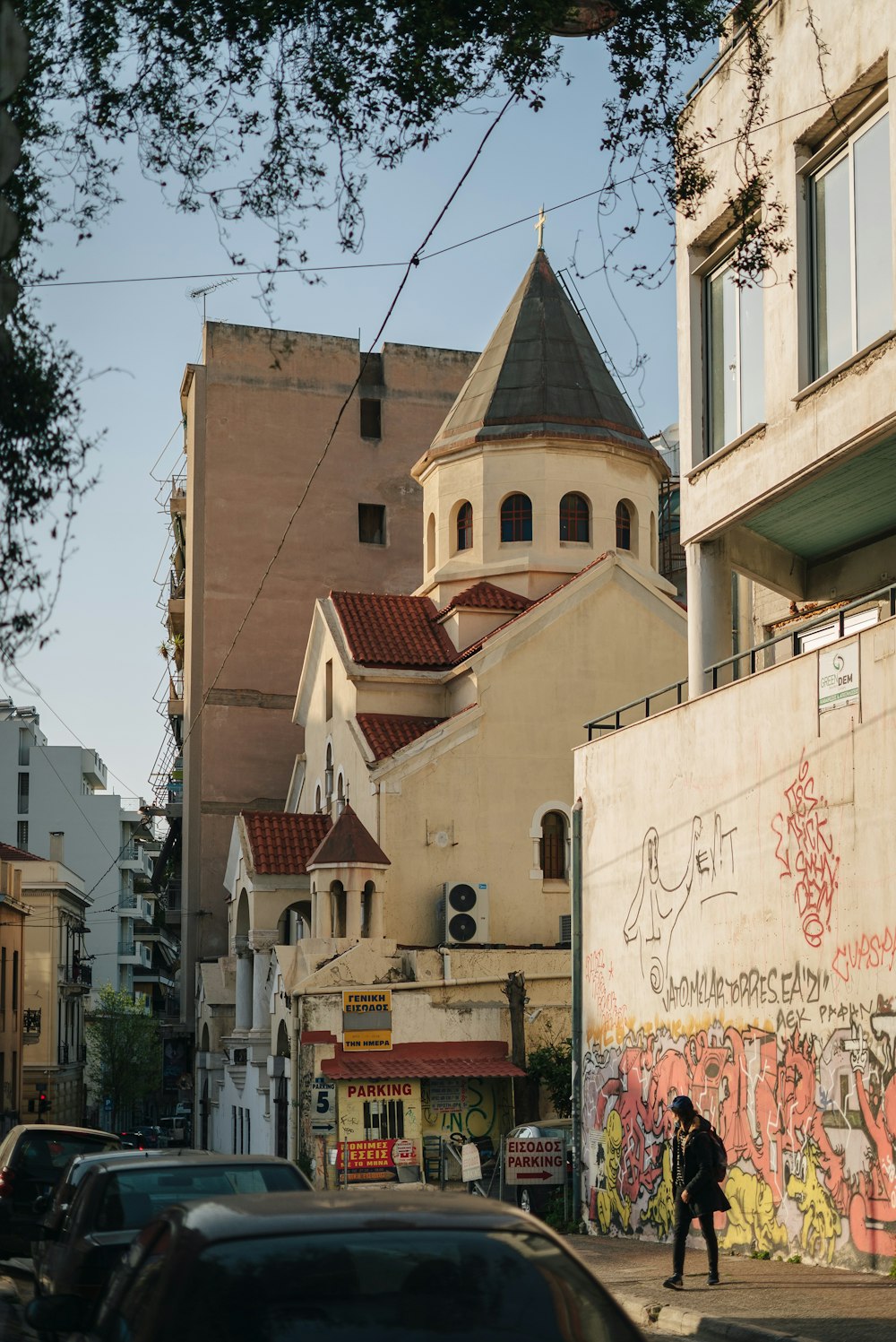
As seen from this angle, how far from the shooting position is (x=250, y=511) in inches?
2047

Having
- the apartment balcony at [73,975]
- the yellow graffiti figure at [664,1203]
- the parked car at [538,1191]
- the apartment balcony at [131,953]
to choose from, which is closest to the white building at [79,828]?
the apartment balcony at [131,953]

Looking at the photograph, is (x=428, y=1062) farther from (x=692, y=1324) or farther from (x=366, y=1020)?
(x=692, y=1324)

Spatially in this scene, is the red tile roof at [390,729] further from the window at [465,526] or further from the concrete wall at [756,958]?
the concrete wall at [756,958]

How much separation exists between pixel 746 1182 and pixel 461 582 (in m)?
24.9

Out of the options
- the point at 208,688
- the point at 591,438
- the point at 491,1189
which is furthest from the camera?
the point at 208,688

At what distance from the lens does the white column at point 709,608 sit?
69.2 feet

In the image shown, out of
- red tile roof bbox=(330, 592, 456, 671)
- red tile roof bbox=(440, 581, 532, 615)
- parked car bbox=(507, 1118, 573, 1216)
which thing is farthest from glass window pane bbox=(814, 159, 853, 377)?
red tile roof bbox=(330, 592, 456, 671)

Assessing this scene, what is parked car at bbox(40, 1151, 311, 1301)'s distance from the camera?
970cm

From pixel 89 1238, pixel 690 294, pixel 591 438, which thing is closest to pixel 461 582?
pixel 591 438

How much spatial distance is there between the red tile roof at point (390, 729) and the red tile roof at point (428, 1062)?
7.16 m

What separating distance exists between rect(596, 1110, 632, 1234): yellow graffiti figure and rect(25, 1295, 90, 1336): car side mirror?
15.1m

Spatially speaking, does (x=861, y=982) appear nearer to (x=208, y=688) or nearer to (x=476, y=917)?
(x=476, y=917)

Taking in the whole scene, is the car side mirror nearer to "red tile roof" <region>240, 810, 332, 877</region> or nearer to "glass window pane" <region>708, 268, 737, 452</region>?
"glass window pane" <region>708, 268, 737, 452</region>

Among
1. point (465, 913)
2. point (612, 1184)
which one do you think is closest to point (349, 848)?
point (465, 913)
